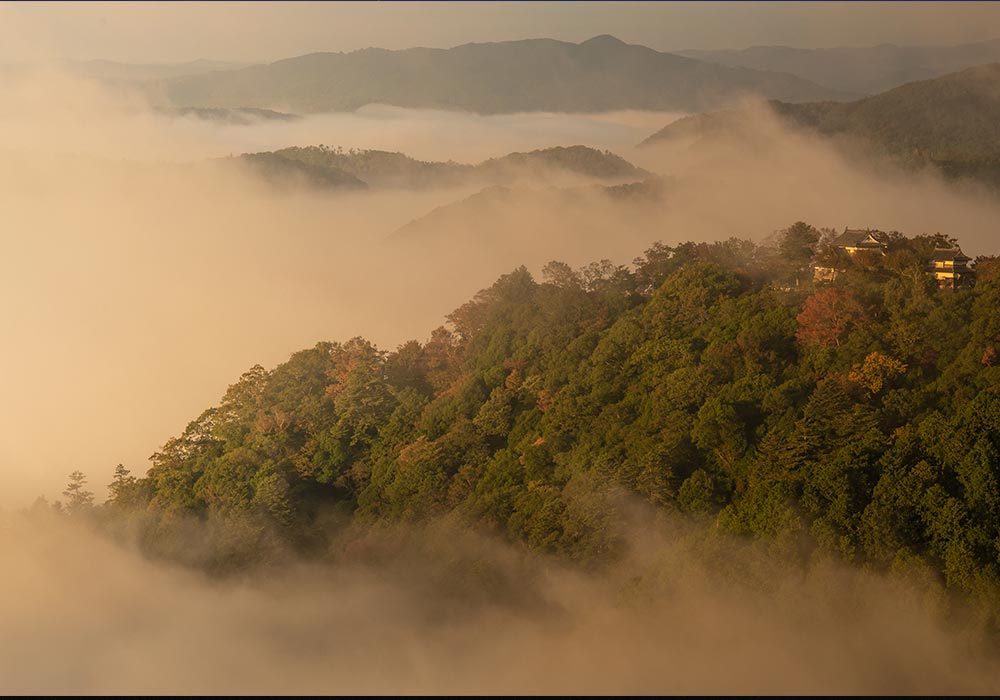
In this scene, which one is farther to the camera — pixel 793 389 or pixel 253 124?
pixel 253 124

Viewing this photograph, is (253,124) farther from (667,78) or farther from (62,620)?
(62,620)

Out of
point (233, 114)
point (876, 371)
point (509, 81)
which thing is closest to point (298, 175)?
point (233, 114)

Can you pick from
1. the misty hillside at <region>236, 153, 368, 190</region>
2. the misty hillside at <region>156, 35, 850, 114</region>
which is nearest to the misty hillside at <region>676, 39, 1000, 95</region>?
the misty hillside at <region>156, 35, 850, 114</region>

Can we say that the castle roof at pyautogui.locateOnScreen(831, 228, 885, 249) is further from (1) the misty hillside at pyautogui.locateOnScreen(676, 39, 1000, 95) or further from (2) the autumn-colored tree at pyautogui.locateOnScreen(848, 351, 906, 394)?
(1) the misty hillside at pyautogui.locateOnScreen(676, 39, 1000, 95)

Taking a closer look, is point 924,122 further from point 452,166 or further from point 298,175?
point 298,175

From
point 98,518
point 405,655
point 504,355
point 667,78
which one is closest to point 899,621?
point 405,655

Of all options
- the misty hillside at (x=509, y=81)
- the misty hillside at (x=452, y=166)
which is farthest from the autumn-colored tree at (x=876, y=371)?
the misty hillside at (x=509, y=81)
